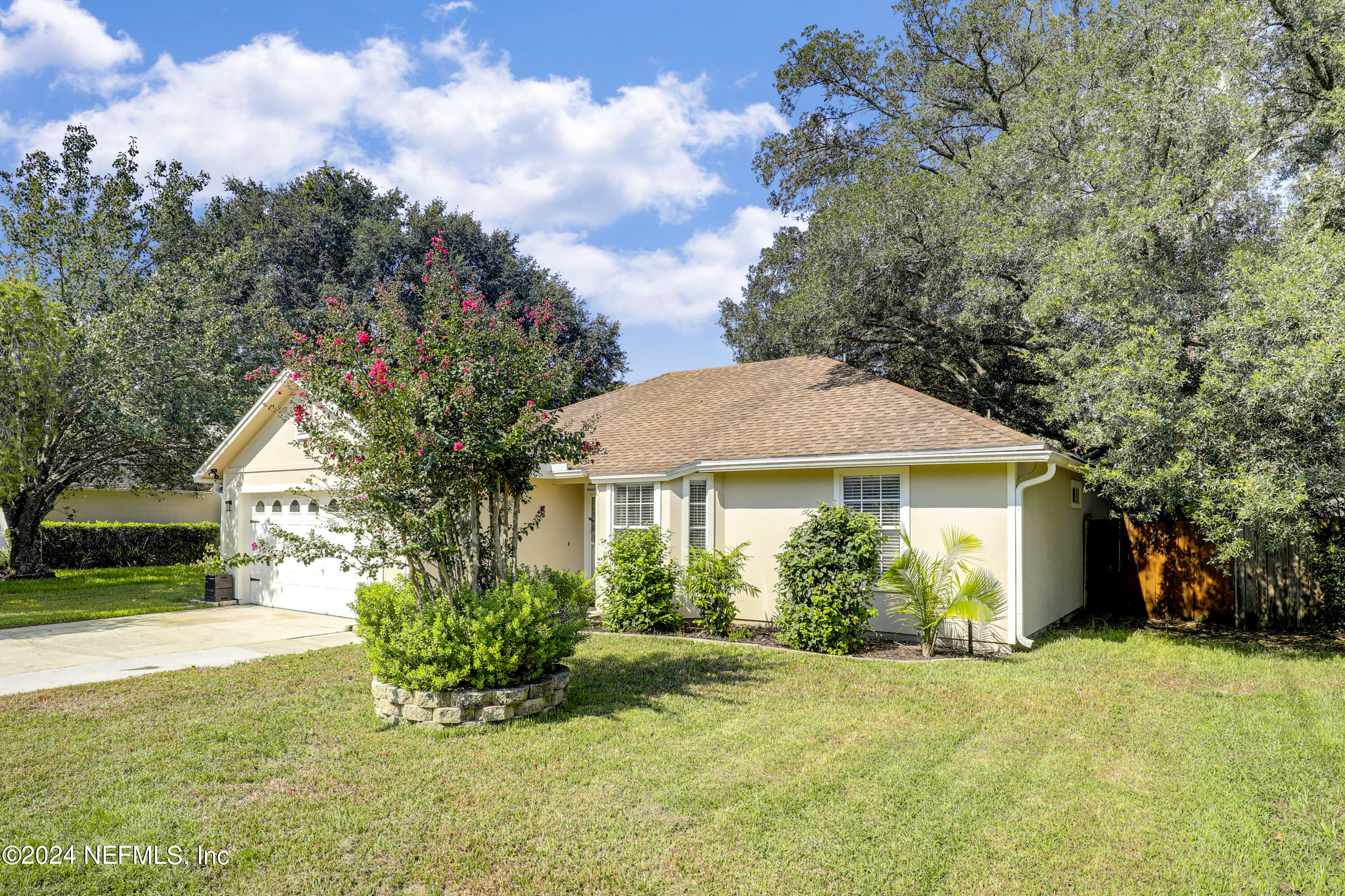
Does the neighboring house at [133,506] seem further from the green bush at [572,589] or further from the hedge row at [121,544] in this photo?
the green bush at [572,589]

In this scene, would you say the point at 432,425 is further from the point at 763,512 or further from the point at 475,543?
the point at 763,512

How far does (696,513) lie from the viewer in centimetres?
1232

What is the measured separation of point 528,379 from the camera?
719 cm

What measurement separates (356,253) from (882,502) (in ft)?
82.1

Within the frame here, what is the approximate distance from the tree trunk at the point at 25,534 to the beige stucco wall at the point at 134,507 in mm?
4205

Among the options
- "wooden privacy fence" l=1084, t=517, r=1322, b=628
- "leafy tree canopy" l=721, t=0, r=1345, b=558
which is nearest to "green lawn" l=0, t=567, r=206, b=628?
"leafy tree canopy" l=721, t=0, r=1345, b=558

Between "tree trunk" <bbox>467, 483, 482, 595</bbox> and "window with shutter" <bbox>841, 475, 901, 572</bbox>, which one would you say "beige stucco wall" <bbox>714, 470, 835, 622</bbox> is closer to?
"window with shutter" <bbox>841, 475, 901, 572</bbox>

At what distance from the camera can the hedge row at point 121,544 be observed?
2191cm

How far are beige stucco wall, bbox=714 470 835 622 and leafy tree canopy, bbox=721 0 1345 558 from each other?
13.3 ft

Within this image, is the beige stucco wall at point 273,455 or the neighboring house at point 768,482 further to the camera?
the beige stucco wall at point 273,455

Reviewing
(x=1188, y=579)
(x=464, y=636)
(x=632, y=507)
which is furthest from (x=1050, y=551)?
(x=464, y=636)

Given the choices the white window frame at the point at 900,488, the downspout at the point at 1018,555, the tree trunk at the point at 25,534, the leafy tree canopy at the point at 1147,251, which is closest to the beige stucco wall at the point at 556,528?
the white window frame at the point at 900,488

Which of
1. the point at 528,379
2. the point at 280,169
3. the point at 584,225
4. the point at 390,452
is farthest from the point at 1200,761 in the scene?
the point at 280,169

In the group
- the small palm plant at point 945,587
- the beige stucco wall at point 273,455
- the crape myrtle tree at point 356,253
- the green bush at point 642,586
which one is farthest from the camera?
the crape myrtle tree at point 356,253
